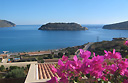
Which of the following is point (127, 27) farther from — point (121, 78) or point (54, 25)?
point (121, 78)

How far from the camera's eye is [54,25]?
13475 cm

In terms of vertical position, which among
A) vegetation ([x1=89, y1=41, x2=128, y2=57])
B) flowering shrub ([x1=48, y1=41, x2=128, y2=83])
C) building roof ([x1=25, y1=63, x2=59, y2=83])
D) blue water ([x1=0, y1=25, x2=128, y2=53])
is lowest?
blue water ([x1=0, y1=25, x2=128, y2=53])

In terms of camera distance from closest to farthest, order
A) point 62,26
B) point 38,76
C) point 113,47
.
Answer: point 38,76 < point 113,47 < point 62,26

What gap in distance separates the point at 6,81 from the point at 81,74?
4.97 metres

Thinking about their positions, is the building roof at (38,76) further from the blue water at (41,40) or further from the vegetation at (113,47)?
the blue water at (41,40)

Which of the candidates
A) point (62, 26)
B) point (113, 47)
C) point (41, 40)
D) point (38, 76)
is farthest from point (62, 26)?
point (38, 76)

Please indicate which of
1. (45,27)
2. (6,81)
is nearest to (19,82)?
(6,81)

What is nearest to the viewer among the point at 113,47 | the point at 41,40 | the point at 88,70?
the point at 88,70

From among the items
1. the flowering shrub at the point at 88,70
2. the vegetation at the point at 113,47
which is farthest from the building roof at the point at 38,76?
the vegetation at the point at 113,47

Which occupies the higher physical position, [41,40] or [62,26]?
[62,26]

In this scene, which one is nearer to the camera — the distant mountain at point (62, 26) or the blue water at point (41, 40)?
the blue water at point (41, 40)

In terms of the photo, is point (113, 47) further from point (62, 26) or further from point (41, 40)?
point (62, 26)

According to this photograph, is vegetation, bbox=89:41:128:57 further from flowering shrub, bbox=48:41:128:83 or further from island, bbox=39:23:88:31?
island, bbox=39:23:88:31

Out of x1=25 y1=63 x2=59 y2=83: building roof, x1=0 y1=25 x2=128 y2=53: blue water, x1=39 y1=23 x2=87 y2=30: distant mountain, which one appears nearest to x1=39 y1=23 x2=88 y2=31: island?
x1=39 y1=23 x2=87 y2=30: distant mountain
